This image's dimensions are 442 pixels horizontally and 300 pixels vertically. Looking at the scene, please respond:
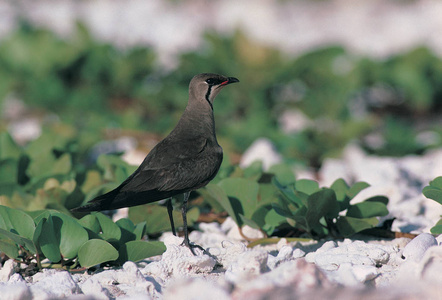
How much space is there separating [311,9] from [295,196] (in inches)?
482

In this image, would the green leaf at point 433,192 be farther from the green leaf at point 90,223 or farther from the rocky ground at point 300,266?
the green leaf at point 90,223

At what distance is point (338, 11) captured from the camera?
14.8m

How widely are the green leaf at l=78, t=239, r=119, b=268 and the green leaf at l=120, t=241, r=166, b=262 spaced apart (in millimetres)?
115

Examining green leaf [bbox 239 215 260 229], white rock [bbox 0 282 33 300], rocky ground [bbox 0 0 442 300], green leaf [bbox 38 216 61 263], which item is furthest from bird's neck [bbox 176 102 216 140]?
white rock [bbox 0 282 33 300]

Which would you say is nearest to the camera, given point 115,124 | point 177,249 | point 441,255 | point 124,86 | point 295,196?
point 441,255

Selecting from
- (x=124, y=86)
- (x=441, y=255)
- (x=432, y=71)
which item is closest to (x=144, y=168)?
(x=441, y=255)

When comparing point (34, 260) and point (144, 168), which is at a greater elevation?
point (144, 168)

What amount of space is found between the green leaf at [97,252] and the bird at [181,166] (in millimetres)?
134

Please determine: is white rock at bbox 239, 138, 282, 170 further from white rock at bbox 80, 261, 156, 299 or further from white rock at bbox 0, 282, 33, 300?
white rock at bbox 0, 282, 33, 300

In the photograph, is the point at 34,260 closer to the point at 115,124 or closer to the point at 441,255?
the point at 441,255

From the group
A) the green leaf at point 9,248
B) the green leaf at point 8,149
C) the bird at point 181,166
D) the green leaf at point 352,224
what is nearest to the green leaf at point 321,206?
the green leaf at point 352,224

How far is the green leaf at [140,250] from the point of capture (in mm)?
2646

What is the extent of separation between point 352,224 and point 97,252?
3.66 feet

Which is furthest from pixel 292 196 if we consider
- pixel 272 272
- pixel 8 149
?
pixel 8 149
